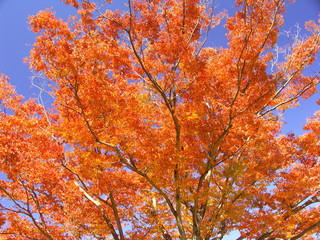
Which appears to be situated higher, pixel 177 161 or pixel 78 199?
pixel 78 199

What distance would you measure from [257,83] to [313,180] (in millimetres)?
4067

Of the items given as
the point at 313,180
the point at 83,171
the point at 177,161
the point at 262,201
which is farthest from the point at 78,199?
the point at 313,180

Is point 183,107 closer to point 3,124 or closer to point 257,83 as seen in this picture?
point 257,83

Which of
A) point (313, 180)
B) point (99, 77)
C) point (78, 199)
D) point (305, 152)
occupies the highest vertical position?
point (99, 77)

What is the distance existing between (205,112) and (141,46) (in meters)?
3.94

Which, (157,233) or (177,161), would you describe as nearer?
(177,161)

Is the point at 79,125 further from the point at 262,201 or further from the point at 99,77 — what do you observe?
the point at 262,201

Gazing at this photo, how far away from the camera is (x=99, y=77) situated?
8125 mm

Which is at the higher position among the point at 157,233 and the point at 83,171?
the point at 83,171

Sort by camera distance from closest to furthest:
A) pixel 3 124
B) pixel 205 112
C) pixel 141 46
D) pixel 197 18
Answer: pixel 205 112, pixel 3 124, pixel 141 46, pixel 197 18

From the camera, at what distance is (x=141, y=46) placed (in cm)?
1002

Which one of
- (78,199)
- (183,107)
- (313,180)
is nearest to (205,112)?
(183,107)

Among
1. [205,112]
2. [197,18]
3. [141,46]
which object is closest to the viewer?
[205,112]

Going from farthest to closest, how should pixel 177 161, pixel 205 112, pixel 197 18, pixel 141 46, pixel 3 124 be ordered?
Result: pixel 197 18 < pixel 141 46 < pixel 3 124 < pixel 205 112 < pixel 177 161
